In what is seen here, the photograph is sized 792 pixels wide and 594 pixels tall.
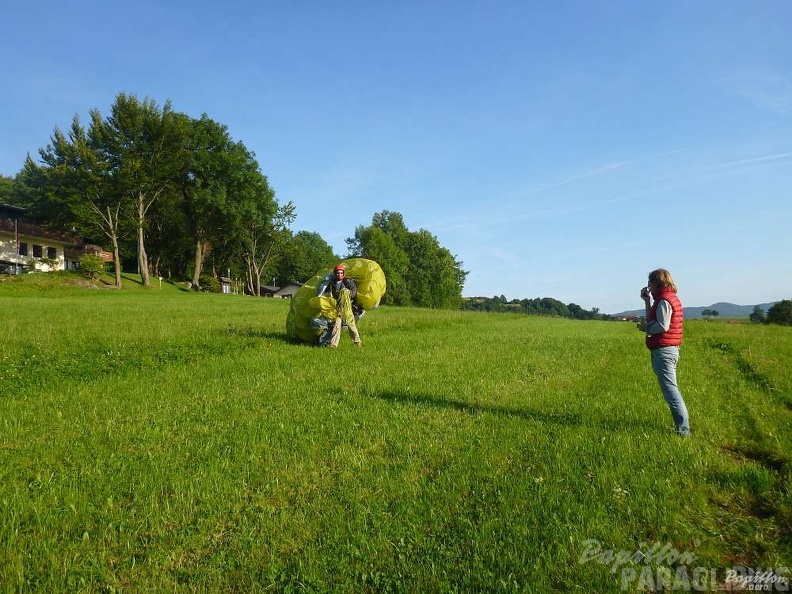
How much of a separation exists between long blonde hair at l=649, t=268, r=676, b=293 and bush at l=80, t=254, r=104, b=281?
64197 millimetres

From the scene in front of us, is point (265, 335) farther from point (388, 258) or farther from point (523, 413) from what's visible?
point (388, 258)

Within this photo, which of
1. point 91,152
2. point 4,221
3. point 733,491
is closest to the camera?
point 733,491

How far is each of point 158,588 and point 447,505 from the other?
111 inches

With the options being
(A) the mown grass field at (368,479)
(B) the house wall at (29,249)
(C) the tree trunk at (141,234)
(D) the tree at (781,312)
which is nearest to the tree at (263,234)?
(C) the tree trunk at (141,234)

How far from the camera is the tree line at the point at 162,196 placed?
5428cm

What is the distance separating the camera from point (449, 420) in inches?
316

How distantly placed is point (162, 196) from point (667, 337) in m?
72.5

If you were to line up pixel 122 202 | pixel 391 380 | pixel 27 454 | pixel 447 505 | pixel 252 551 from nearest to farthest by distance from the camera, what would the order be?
pixel 252 551 → pixel 447 505 → pixel 27 454 → pixel 391 380 → pixel 122 202

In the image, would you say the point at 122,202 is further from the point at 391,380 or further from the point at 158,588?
the point at 158,588

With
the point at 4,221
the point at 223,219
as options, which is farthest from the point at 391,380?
the point at 4,221

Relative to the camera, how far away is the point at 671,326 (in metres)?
7.76

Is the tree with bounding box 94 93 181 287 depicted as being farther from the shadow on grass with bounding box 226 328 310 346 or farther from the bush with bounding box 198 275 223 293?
the shadow on grass with bounding box 226 328 310 346

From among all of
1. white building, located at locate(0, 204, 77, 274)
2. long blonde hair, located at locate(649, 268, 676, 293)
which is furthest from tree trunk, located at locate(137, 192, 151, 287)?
long blonde hair, located at locate(649, 268, 676, 293)

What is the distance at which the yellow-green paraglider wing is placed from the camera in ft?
52.9
